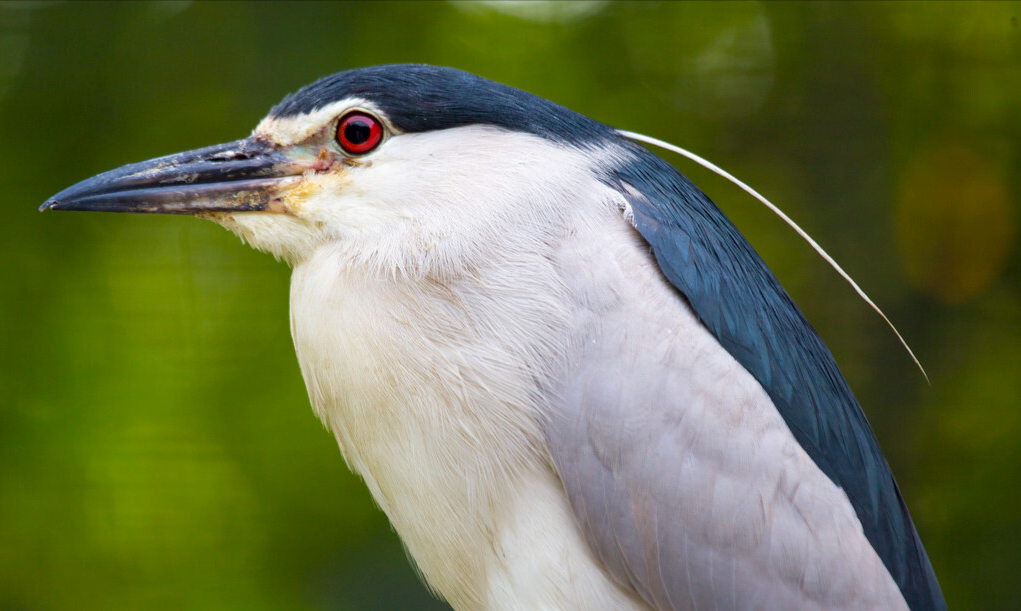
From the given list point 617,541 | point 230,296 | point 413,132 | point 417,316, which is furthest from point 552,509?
point 230,296

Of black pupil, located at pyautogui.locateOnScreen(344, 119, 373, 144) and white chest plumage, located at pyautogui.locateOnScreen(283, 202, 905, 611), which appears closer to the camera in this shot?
white chest plumage, located at pyautogui.locateOnScreen(283, 202, 905, 611)

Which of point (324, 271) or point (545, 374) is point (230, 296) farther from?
point (545, 374)

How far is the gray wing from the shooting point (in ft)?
3.69

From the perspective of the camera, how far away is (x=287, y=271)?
2.88 metres

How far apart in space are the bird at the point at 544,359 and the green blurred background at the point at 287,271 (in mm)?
1488

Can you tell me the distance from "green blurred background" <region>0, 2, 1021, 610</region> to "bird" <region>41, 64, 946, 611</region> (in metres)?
1.49

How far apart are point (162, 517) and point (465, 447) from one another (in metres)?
1.83

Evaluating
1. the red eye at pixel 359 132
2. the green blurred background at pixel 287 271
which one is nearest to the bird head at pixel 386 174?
the red eye at pixel 359 132

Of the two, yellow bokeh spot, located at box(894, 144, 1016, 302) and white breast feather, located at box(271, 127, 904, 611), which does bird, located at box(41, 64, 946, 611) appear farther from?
yellow bokeh spot, located at box(894, 144, 1016, 302)

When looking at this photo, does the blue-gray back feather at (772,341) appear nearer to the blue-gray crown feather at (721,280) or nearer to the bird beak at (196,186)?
the blue-gray crown feather at (721,280)

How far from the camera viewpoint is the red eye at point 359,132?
130 cm

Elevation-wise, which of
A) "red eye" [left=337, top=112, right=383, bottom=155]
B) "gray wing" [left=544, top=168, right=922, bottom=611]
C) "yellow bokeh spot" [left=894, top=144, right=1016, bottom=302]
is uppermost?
"red eye" [left=337, top=112, right=383, bottom=155]

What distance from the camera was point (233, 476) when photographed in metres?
2.74

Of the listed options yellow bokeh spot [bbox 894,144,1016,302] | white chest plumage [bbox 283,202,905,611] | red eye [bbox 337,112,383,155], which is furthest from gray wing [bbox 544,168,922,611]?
yellow bokeh spot [bbox 894,144,1016,302]
